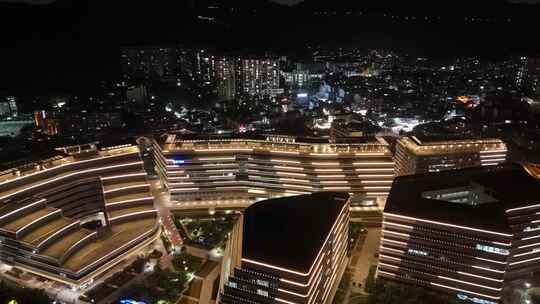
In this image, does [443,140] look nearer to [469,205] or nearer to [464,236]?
[469,205]

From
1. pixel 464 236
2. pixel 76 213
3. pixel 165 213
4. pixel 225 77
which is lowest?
pixel 165 213

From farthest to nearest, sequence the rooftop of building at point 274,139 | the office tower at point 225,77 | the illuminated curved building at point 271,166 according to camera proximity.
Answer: the office tower at point 225,77, the rooftop of building at point 274,139, the illuminated curved building at point 271,166

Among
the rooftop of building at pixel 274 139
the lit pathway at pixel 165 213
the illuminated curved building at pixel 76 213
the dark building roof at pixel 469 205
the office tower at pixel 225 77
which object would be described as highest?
the office tower at pixel 225 77

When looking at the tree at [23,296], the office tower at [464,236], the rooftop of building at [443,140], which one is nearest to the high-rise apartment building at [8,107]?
the tree at [23,296]

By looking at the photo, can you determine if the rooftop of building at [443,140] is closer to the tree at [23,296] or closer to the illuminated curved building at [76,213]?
the illuminated curved building at [76,213]

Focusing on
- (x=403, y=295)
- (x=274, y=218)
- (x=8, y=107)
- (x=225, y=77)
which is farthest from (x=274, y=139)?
(x=8, y=107)

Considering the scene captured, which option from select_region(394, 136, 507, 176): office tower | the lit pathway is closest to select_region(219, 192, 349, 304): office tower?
the lit pathway
